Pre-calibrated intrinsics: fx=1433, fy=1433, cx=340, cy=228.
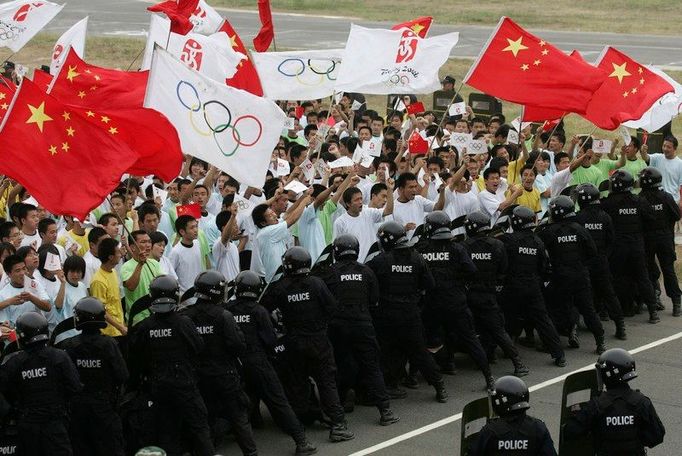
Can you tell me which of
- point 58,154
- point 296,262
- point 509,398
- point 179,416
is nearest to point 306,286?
point 296,262

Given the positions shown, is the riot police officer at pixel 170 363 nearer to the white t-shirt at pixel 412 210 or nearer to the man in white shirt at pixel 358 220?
the man in white shirt at pixel 358 220

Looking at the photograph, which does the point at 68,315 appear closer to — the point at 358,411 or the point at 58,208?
the point at 58,208

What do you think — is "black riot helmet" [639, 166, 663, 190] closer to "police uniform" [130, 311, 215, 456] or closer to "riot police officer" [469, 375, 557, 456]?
"police uniform" [130, 311, 215, 456]

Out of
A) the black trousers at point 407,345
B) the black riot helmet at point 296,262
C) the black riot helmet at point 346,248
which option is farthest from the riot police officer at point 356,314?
the black riot helmet at point 296,262

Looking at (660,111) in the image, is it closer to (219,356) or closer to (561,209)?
(561,209)

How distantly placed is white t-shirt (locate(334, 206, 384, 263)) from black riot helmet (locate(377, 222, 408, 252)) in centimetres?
190

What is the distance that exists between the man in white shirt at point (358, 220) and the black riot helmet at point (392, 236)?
1878mm

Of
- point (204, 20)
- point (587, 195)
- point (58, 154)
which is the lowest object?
point (587, 195)

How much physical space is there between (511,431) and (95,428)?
421cm

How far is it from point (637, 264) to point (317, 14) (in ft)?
118

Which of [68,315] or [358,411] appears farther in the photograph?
[358,411]

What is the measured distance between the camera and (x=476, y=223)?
16922 millimetres

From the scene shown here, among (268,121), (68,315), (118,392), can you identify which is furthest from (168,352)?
(268,121)

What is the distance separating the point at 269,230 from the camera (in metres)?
16.3
